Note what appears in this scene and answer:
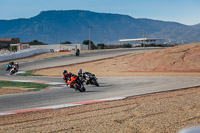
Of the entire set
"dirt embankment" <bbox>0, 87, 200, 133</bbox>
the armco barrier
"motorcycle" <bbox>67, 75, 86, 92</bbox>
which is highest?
the armco barrier

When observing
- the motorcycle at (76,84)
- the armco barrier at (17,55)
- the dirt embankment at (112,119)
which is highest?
the armco barrier at (17,55)

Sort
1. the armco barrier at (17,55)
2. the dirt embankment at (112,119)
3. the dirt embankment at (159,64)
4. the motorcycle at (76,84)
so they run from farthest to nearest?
the armco barrier at (17,55) < the dirt embankment at (159,64) < the motorcycle at (76,84) < the dirt embankment at (112,119)

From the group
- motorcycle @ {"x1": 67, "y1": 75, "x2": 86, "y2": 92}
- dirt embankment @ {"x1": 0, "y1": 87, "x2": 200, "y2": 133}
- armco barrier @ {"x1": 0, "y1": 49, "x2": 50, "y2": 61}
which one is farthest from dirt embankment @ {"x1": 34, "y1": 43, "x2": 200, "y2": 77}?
dirt embankment @ {"x1": 0, "y1": 87, "x2": 200, "y2": 133}

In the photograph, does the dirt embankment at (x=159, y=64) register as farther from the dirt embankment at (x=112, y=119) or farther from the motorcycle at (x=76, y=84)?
the dirt embankment at (x=112, y=119)

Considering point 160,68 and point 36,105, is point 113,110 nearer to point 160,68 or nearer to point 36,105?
point 36,105

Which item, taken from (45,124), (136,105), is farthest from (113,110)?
(45,124)

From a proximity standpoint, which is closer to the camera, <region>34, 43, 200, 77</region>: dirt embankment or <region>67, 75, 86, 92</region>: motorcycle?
<region>67, 75, 86, 92</region>: motorcycle

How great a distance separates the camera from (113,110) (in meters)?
9.44

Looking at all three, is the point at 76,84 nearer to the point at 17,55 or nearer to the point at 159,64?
the point at 159,64

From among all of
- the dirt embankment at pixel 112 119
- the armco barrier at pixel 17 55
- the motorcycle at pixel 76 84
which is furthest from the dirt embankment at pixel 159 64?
the dirt embankment at pixel 112 119

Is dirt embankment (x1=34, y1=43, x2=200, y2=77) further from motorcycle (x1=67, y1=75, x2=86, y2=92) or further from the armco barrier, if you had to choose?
the armco barrier

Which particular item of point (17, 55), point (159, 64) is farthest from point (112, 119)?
point (17, 55)

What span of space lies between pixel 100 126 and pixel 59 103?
4667 millimetres

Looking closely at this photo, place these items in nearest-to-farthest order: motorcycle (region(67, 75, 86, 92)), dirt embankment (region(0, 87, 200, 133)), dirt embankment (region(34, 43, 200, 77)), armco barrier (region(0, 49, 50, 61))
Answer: dirt embankment (region(0, 87, 200, 133)), motorcycle (region(67, 75, 86, 92)), dirt embankment (region(34, 43, 200, 77)), armco barrier (region(0, 49, 50, 61))
